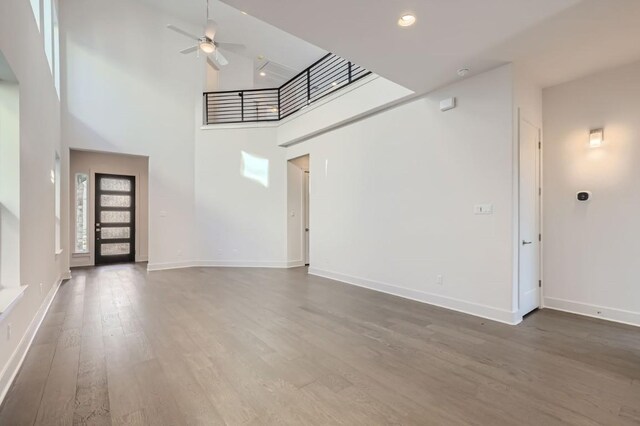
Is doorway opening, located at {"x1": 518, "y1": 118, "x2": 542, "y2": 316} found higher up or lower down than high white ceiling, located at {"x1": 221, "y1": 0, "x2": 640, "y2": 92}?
lower down

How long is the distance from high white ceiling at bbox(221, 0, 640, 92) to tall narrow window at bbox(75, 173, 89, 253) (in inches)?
306

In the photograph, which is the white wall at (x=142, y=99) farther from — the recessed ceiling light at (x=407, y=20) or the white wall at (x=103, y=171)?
the recessed ceiling light at (x=407, y=20)

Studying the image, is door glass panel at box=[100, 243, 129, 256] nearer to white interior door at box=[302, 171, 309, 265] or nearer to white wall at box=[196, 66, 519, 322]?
white wall at box=[196, 66, 519, 322]

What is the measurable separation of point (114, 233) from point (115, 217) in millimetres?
434

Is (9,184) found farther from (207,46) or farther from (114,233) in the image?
(114,233)

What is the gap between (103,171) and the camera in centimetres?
811

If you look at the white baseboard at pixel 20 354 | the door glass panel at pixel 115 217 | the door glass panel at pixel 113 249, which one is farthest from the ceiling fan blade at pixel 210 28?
the door glass panel at pixel 113 249

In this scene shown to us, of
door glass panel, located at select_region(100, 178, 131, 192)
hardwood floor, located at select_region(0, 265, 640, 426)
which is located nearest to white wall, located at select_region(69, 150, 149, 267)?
door glass panel, located at select_region(100, 178, 131, 192)

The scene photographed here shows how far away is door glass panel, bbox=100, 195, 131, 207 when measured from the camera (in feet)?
26.9

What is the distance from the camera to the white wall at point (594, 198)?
136 inches

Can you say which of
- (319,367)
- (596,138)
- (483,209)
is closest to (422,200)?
(483,209)

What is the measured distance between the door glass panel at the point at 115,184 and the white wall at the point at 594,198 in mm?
9470

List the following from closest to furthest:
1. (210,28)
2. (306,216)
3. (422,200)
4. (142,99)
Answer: (422,200) < (210,28) < (142,99) < (306,216)

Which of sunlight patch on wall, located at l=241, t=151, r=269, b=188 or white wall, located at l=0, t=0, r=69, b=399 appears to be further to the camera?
sunlight patch on wall, located at l=241, t=151, r=269, b=188
